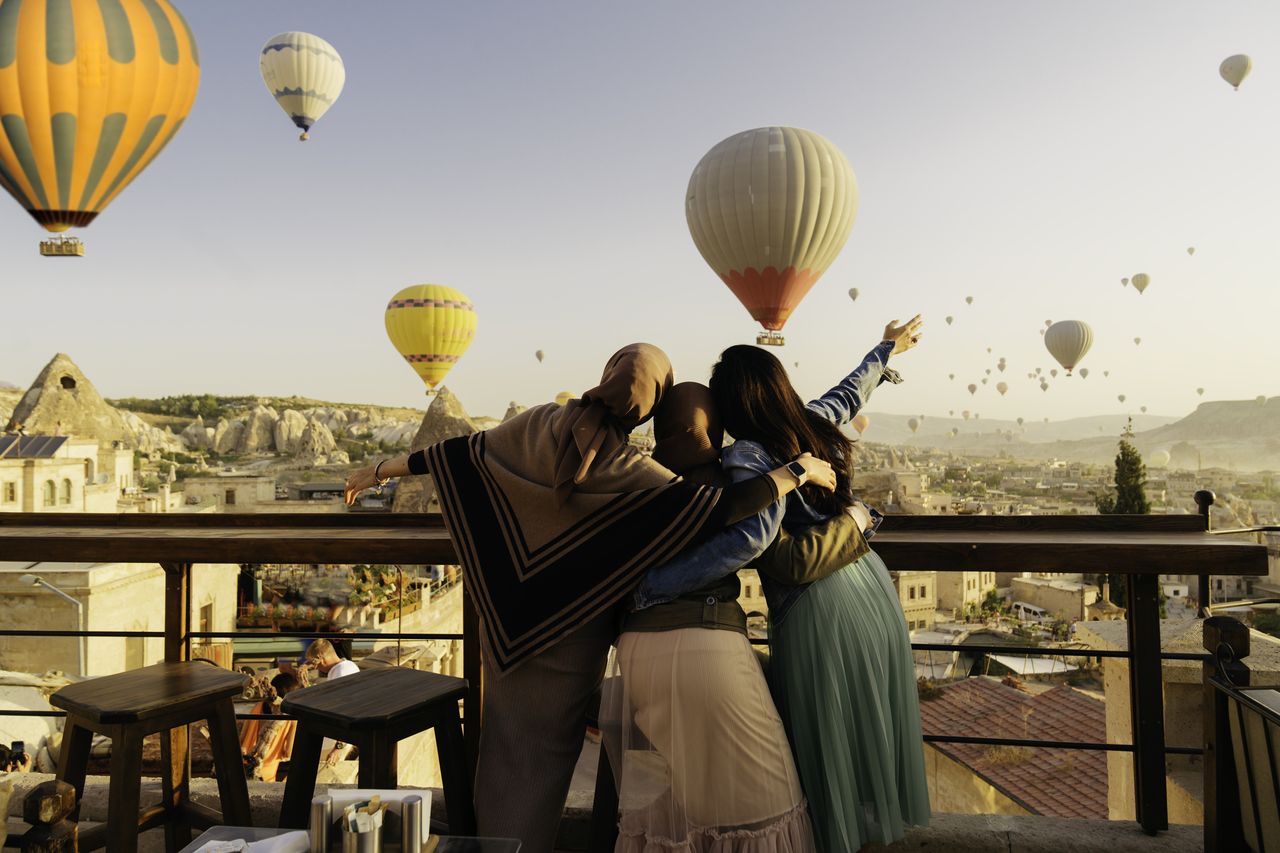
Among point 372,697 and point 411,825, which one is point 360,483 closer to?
point 372,697

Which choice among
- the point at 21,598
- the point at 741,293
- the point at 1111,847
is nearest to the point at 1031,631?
the point at 741,293

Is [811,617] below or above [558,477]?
below

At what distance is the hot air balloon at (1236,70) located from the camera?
27875mm

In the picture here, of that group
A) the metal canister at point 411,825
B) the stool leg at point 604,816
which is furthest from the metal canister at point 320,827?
the stool leg at point 604,816

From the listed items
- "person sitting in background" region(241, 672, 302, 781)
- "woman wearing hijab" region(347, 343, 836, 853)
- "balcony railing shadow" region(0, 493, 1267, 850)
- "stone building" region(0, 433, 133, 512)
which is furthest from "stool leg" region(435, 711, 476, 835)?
"stone building" region(0, 433, 133, 512)

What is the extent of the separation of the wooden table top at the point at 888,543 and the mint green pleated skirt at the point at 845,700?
20 centimetres

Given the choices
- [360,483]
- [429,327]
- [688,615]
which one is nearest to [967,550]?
[688,615]

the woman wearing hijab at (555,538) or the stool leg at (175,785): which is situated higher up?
the woman wearing hijab at (555,538)

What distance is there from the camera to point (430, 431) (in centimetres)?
4756

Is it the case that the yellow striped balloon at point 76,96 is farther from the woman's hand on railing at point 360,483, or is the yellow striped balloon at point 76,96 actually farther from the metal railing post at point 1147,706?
the metal railing post at point 1147,706

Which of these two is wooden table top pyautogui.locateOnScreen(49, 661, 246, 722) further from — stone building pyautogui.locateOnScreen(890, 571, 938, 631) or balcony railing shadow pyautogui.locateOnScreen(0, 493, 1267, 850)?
stone building pyautogui.locateOnScreen(890, 571, 938, 631)

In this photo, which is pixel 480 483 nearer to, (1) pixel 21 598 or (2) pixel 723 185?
(2) pixel 723 185

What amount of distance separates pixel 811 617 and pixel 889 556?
0.30 metres

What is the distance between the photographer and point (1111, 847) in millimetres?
2096
